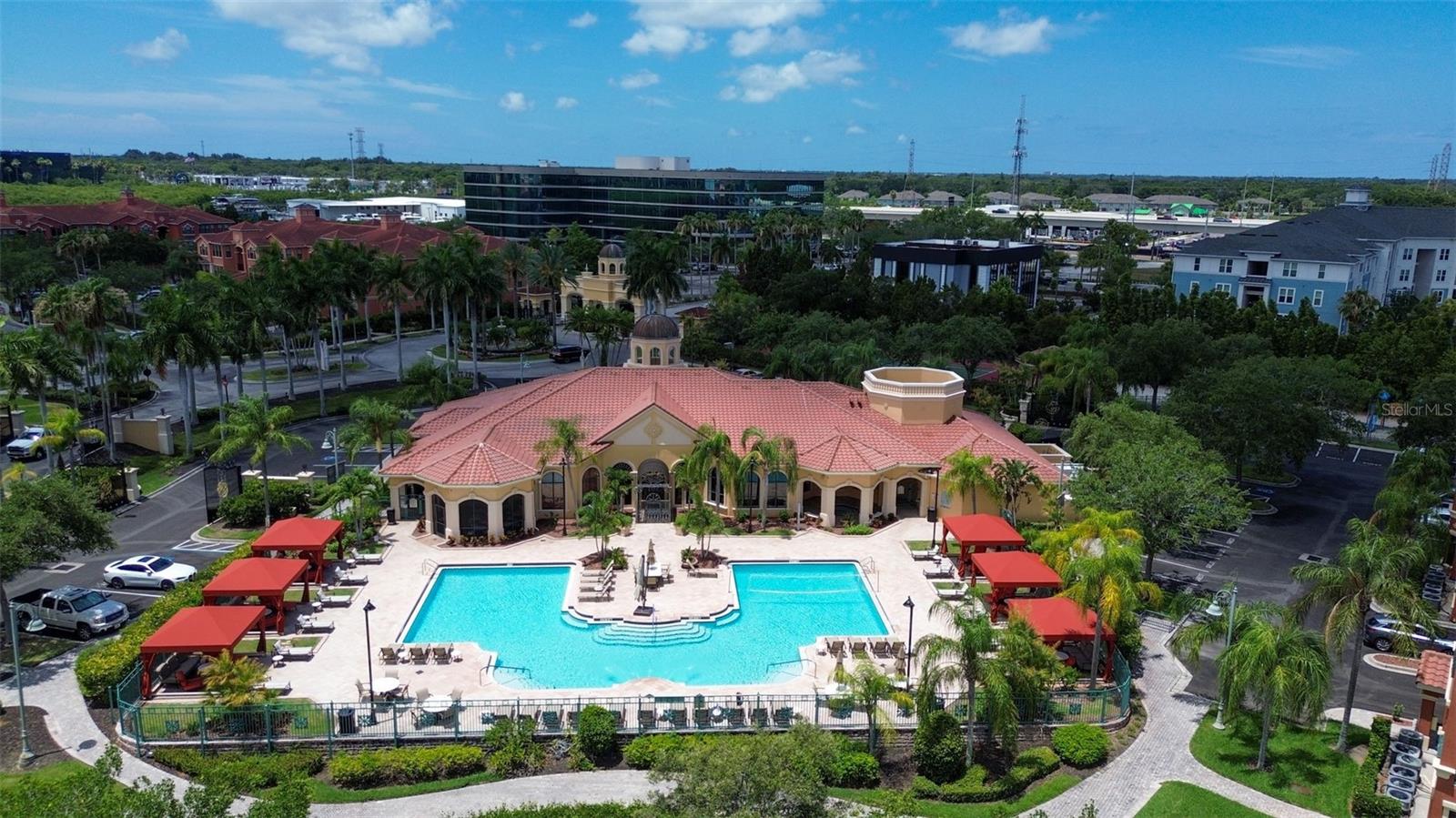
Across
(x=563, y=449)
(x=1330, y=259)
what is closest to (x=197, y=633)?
(x=563, y=449)

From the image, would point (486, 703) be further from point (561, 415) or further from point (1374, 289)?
point (1374, 289)

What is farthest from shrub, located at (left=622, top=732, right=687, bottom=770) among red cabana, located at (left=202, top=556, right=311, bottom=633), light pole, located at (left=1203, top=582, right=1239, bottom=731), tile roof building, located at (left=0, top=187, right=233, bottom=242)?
tile roof building, located at (left=0, top=187, right=233, bottom=242)

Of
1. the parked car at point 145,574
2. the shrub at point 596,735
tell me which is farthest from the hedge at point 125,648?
the shrub at point 596,735

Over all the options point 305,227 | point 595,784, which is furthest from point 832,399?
point 305,227

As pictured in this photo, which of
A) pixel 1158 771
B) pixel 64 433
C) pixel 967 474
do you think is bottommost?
pixel 1158 771

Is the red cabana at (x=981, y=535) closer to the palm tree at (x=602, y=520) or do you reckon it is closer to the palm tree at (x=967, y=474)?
the palm tree at (x=967, y=474)

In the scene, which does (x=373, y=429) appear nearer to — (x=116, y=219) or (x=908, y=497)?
(x=908, y=497)

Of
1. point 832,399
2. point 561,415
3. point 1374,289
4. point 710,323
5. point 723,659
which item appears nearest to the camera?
point 723,659
